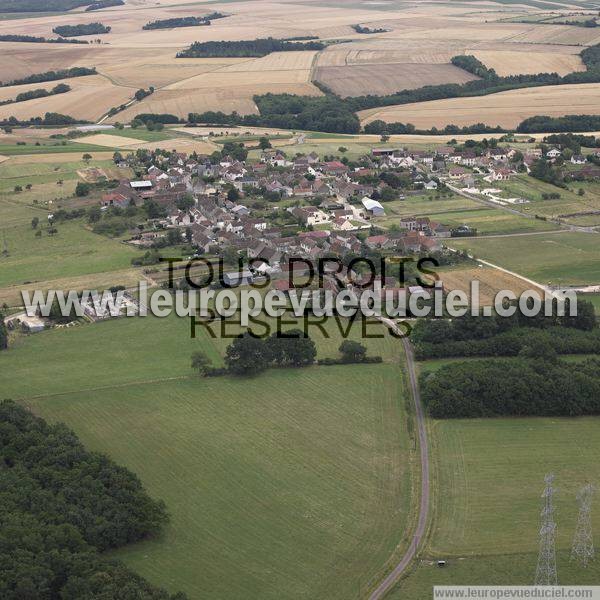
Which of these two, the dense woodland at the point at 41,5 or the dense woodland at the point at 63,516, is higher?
the dense woodland at the point at 41,5

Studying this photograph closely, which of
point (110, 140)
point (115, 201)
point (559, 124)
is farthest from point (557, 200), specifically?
point (110, 140)

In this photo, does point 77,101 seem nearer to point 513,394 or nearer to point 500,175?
point 500,175

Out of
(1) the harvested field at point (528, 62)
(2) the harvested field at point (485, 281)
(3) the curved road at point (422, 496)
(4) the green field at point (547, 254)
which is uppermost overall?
(1) the harvested field at point (528, 62)

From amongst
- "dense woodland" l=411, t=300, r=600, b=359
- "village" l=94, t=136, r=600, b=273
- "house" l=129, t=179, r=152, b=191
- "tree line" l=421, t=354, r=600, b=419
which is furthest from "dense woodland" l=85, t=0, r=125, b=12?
"tree line" l=421, t=354, r=600, b=419

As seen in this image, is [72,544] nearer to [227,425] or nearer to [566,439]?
[227,425]

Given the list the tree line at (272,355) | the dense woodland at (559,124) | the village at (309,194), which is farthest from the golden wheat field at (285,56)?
the tree line at (272,355)

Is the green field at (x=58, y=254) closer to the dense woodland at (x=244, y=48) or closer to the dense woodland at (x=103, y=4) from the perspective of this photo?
the dense woodland at (x=244, y=48)

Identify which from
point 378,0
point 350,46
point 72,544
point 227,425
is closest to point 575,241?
point 227,425
